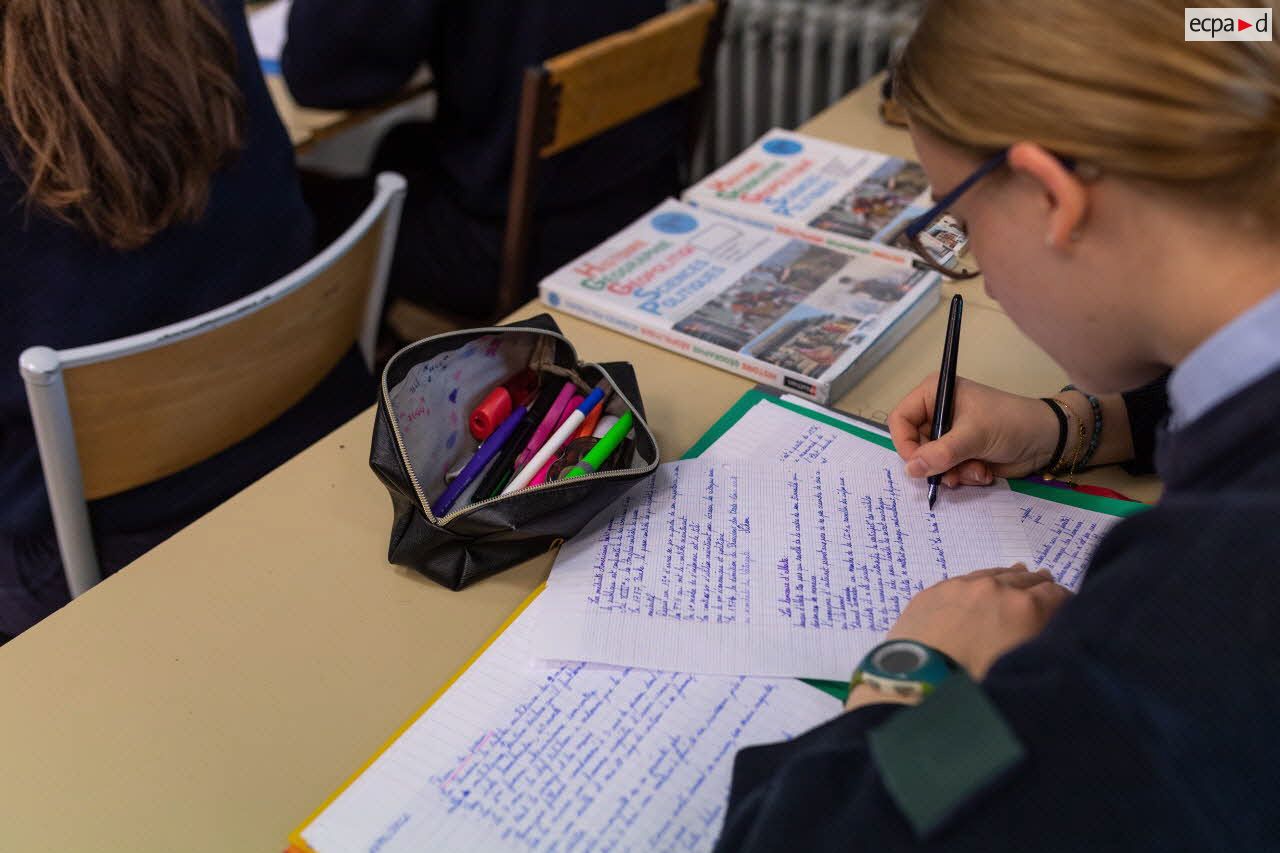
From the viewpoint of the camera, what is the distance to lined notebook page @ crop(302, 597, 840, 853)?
632mm

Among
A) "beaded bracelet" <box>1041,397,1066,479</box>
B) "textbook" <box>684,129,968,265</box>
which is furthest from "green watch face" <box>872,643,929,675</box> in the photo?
"textbook" <box>684,129,968,265</box>

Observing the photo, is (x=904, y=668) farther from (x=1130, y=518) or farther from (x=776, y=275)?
(x=776, y=275)

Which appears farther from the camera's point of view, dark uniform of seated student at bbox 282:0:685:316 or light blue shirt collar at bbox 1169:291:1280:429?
dark uniform of seated student at bbox 282:0:685:316

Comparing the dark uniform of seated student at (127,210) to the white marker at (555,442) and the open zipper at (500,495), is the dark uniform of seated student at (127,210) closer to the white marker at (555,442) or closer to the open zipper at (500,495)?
the open zipper at (500,495)

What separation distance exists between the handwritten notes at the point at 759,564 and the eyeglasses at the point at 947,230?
20cm

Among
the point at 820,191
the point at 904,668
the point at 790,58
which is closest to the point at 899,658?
the point at 904,668

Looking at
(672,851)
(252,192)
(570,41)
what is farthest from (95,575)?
(570,41)

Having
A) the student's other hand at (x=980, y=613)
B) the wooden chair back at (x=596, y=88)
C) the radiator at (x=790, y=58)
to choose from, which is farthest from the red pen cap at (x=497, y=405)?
the radiator at (x=790, y=58)

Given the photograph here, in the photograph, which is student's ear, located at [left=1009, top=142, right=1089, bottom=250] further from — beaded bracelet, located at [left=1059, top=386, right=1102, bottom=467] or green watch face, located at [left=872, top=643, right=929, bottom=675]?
beaded bracelet, located at [left=1059, top=386, right=1102, bottom=467]

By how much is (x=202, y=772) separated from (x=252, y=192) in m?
0.76

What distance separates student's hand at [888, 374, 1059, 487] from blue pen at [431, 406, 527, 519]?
0.32 meters

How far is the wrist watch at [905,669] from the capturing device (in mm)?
624

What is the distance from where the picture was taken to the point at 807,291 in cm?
116

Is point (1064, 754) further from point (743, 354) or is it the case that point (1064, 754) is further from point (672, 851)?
point (743, 354)
